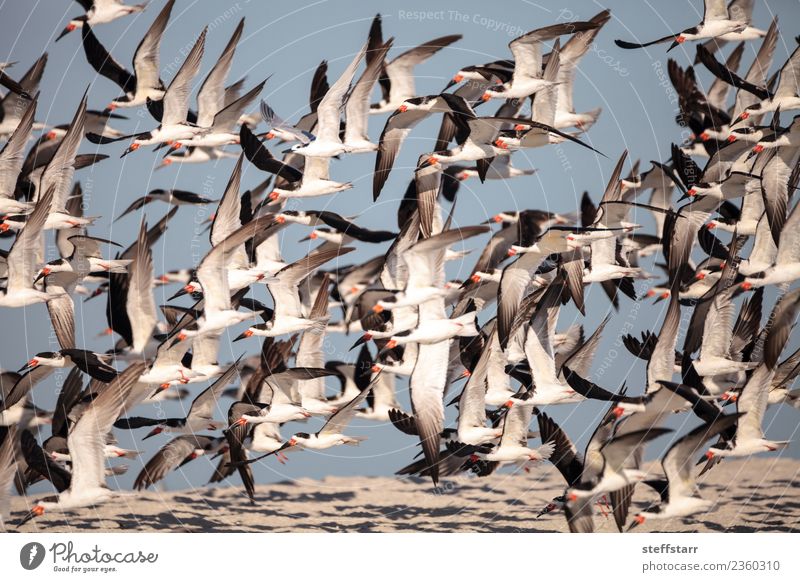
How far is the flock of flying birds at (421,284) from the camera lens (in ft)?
54.0

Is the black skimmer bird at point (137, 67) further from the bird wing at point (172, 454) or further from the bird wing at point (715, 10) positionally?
the bird wing at point (715, 10)

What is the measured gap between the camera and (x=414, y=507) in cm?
1948

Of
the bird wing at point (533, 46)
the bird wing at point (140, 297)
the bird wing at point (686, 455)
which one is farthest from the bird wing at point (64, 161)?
the bird wing at point (686, 455)

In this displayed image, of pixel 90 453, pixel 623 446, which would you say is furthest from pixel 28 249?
pixel 623 446

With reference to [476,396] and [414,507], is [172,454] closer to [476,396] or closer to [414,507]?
[414,507]

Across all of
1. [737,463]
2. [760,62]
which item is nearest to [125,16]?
[760,62]

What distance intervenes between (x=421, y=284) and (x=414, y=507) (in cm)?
495

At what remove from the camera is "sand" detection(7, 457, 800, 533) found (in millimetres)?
18031

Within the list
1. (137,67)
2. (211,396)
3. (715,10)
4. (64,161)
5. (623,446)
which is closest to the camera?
(623,446)

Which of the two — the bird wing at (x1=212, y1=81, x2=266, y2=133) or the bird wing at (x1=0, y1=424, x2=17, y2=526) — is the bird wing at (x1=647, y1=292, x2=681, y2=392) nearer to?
the bird wing at (x1=212, y1=81, x2=266, y2=133)

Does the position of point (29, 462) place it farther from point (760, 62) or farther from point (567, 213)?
point (760, 62)

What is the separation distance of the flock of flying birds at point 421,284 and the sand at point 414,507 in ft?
3.01
